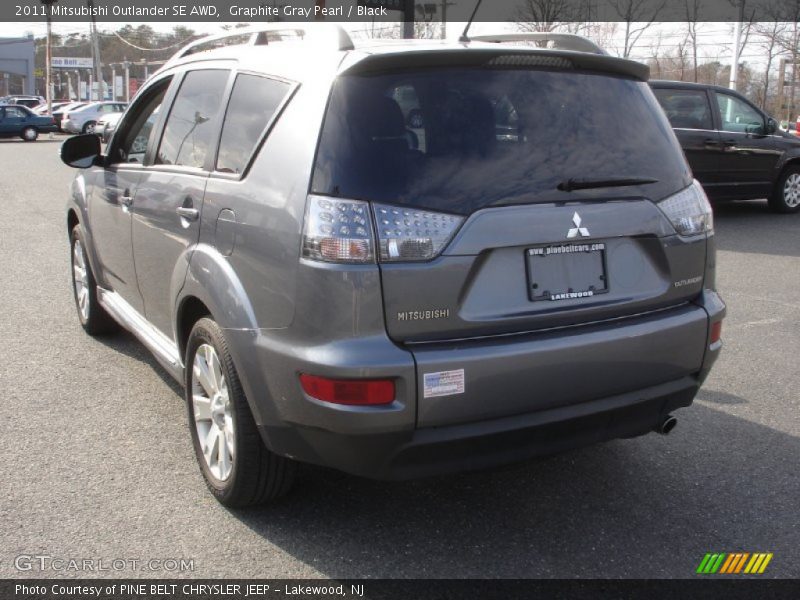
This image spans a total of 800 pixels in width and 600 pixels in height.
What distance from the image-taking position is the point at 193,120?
12.7ft

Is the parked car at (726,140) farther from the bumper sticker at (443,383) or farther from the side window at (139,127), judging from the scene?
the bumper sticker at (443,383)

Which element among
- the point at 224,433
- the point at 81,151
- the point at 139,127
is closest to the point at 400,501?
the point at 224,433

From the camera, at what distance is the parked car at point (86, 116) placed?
38.9m

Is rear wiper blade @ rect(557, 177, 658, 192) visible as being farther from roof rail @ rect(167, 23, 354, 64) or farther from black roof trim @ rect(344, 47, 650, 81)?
roof rail @ rect(167, 23, 354, 64)

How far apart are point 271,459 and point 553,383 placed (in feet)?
3.67

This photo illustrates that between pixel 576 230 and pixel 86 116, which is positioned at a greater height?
pixel 576 230

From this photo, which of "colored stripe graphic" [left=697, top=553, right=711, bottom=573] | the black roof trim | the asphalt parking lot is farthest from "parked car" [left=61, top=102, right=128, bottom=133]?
"colored stripe graphic" [left=697, top=553, right=711, bottom=573]

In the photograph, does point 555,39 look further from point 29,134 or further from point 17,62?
point 17,62

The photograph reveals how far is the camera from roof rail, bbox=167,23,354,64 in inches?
122

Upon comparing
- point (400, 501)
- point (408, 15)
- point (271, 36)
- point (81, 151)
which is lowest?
point (400, 501)

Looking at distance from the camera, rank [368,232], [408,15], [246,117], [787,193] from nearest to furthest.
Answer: [368,232]
[246,117]
[787,193]
[408,15]

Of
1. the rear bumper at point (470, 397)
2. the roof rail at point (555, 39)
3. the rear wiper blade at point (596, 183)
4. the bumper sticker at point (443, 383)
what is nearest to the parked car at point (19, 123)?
the roof rail at point (555, 39)

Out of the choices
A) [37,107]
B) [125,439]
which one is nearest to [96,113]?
[37,107]

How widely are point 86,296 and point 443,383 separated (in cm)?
384
